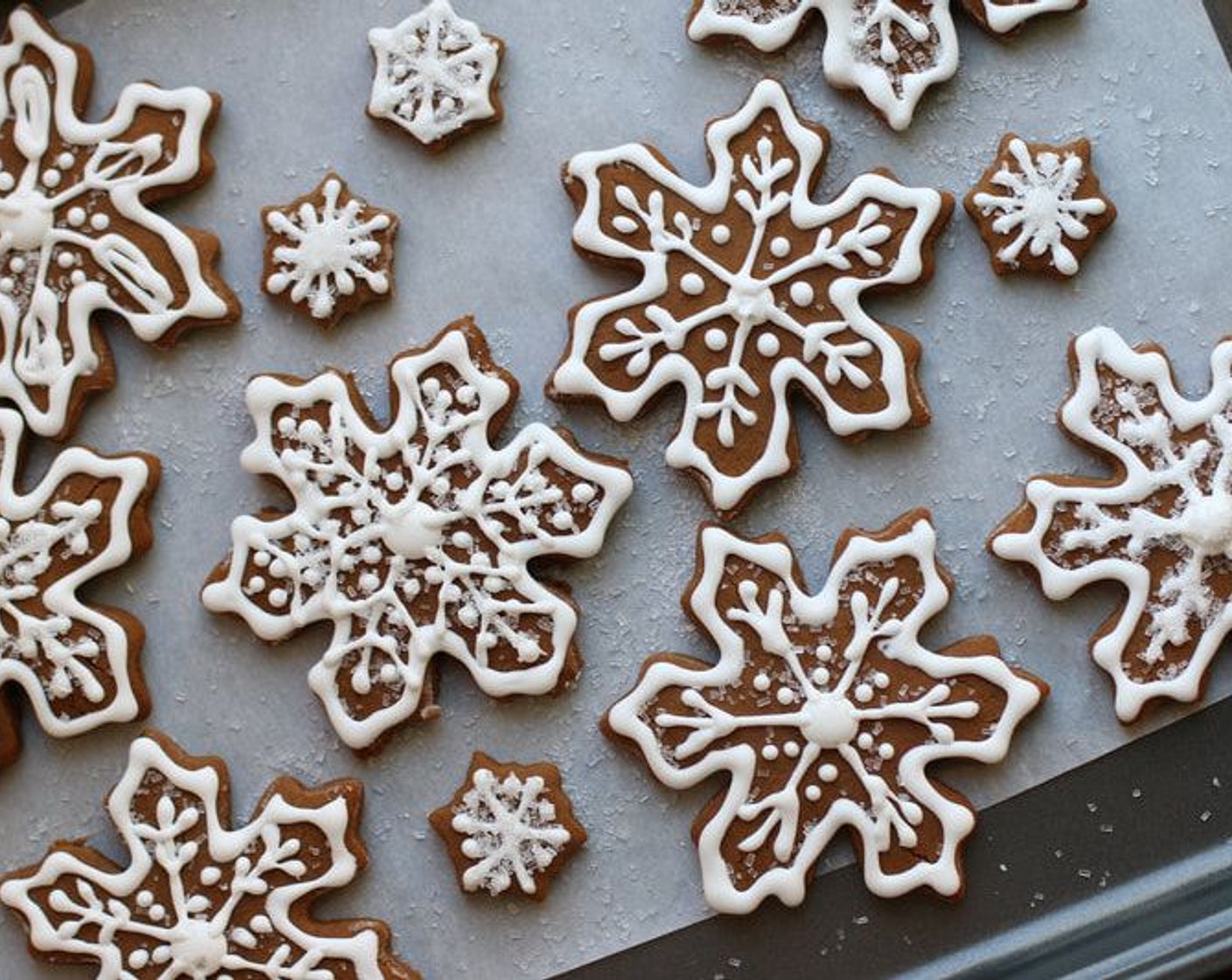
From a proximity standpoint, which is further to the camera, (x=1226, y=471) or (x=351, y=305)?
(x=351, y=305)

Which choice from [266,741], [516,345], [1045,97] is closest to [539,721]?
[266,741]

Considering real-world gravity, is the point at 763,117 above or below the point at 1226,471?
above

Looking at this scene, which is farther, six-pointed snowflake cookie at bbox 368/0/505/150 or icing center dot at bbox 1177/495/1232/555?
six-pointed snowflake cookie at bbox 368/0/505/150

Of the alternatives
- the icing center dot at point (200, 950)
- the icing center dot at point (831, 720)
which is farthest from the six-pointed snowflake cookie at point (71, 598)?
the icing center dot at point (831, 720)

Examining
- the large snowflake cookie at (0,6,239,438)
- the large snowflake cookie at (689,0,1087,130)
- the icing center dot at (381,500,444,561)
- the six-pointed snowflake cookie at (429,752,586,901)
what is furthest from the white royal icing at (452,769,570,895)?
the large snowflake cookie at (689,0,1087,130)

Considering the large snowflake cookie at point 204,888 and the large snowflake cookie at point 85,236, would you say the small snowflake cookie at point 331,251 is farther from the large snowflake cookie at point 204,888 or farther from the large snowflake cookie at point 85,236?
the large snowflake cookie at point 204,888

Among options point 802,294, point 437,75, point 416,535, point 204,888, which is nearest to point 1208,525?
point 802,294

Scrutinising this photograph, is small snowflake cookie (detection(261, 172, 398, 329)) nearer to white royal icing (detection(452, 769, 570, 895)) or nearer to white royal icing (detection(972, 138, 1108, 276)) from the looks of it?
white royal icing (detection(452, 769, 570, 895))

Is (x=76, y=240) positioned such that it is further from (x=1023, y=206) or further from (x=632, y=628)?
(x=1023, y=206)
